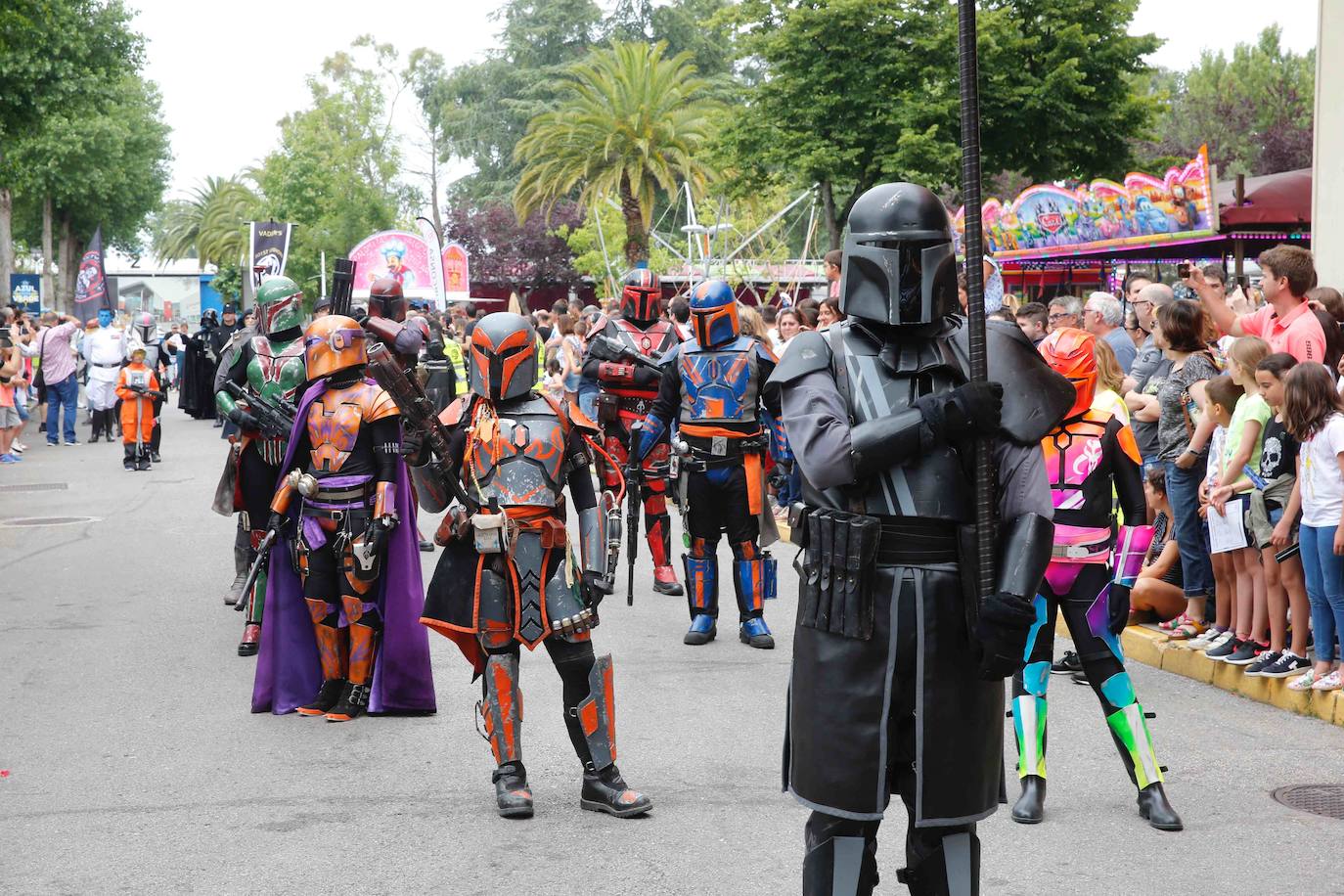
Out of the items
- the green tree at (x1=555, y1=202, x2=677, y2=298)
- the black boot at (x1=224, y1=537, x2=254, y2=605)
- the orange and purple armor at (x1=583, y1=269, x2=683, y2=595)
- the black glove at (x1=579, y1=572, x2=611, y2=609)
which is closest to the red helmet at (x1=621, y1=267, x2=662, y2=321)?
the orange and purple armor at (x1=583, y1=269, x2=683, y2=595)

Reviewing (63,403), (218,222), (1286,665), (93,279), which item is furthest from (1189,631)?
(218,222)

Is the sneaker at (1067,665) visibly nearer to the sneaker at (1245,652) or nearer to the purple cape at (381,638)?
the sneaker at (1245,652)

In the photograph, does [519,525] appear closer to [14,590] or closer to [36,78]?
[14,590]

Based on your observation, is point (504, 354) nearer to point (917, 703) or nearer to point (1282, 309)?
point (917, 703)

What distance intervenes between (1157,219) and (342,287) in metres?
15.9

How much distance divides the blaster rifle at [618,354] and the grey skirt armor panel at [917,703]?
275 inches

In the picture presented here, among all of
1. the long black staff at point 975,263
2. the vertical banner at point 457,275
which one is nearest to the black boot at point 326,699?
the long black staff at point 975,263

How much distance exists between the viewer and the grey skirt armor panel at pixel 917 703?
3.66 meters

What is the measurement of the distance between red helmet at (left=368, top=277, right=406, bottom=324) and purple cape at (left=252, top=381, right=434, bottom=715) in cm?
298

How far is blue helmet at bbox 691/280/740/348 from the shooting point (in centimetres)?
891

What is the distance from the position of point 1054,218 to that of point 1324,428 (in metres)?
18.5

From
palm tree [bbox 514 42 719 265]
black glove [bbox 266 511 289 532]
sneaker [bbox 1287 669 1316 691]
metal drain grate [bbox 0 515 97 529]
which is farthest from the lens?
palm tree [bbox 514 42 719 265]

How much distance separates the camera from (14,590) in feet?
35.7

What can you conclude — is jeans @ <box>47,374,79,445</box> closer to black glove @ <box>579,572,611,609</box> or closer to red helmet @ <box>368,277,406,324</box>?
red helmet @ <box>368,277,406,324</box>
